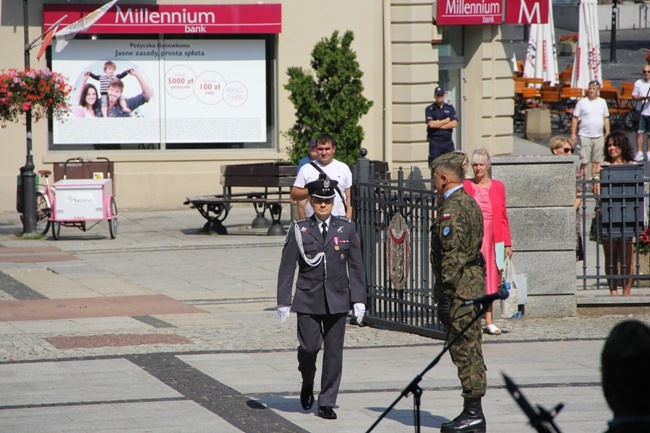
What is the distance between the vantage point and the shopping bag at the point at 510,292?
10.4 m

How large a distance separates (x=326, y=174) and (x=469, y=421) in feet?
12.6

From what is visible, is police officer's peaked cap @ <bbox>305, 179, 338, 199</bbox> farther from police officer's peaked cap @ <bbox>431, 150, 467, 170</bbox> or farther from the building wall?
the building wall

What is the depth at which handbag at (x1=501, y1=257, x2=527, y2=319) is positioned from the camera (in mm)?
10398

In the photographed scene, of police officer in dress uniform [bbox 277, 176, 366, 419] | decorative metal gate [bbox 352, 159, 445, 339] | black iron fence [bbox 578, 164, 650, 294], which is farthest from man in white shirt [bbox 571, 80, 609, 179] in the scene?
police officer in dress uniform [bbox 277, 176, 366, 419]

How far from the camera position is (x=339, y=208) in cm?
1090

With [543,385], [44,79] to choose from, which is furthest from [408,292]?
[44,79]

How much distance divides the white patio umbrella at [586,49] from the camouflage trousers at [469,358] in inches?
898

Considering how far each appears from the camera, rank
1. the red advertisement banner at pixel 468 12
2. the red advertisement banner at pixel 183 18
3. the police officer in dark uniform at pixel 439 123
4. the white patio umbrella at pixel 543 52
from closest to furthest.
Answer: the police officer in dark uniform at pixel 439 123 < the red advertisement banner at pixel 183 18 < the red advertisement banner at pixel 468 12 < the white patio umbrella at pixel 543 52

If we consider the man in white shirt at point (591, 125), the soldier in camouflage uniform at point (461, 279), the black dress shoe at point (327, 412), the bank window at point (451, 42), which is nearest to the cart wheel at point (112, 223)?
the man in white shirt at point (591, 125)

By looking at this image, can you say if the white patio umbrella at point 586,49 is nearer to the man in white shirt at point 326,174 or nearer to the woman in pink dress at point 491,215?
the man in white shirt at point 326,174

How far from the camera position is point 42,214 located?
1825 centimetres

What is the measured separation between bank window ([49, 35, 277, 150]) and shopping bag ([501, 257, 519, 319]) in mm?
12070

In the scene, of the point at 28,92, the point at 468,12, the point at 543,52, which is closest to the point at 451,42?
the point at 468,12

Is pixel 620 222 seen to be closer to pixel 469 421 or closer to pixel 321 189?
pixel 321 189
